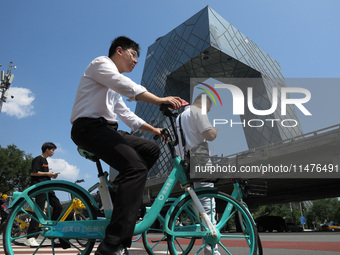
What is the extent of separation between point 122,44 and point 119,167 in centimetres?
116

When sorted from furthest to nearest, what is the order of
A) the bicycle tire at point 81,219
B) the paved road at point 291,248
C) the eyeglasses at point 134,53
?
the paved road at point 291,248 < the eyeglasses at point 134,53 < the bicycle tire at point 81,219

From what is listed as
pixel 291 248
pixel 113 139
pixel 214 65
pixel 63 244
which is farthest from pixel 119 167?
pixel 214 65

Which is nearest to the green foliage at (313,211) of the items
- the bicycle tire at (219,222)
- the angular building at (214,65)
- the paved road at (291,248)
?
the angular building at (214,65)

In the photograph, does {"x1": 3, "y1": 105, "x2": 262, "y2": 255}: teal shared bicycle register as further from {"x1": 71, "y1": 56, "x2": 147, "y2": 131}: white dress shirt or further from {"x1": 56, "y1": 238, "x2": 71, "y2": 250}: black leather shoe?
{"x1": 71, "y1": 56, "x2": 147, "y2": 131}: white dress shirt

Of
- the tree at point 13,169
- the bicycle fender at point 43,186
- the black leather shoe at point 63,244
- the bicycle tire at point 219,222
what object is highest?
the tree at point 13,169

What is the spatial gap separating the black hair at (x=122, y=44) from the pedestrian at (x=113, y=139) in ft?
0.99

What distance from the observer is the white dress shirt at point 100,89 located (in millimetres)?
2514

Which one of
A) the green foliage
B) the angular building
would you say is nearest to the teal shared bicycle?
the angular building

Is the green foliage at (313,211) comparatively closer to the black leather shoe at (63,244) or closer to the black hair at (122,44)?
the black leather shoe at (63,244)

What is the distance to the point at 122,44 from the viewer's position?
2.95 metres

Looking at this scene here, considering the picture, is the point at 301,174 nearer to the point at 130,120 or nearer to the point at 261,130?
the point at 130,120

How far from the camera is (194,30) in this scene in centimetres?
5622

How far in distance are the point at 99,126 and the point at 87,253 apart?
1.09 metres

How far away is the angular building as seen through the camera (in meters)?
54.5
